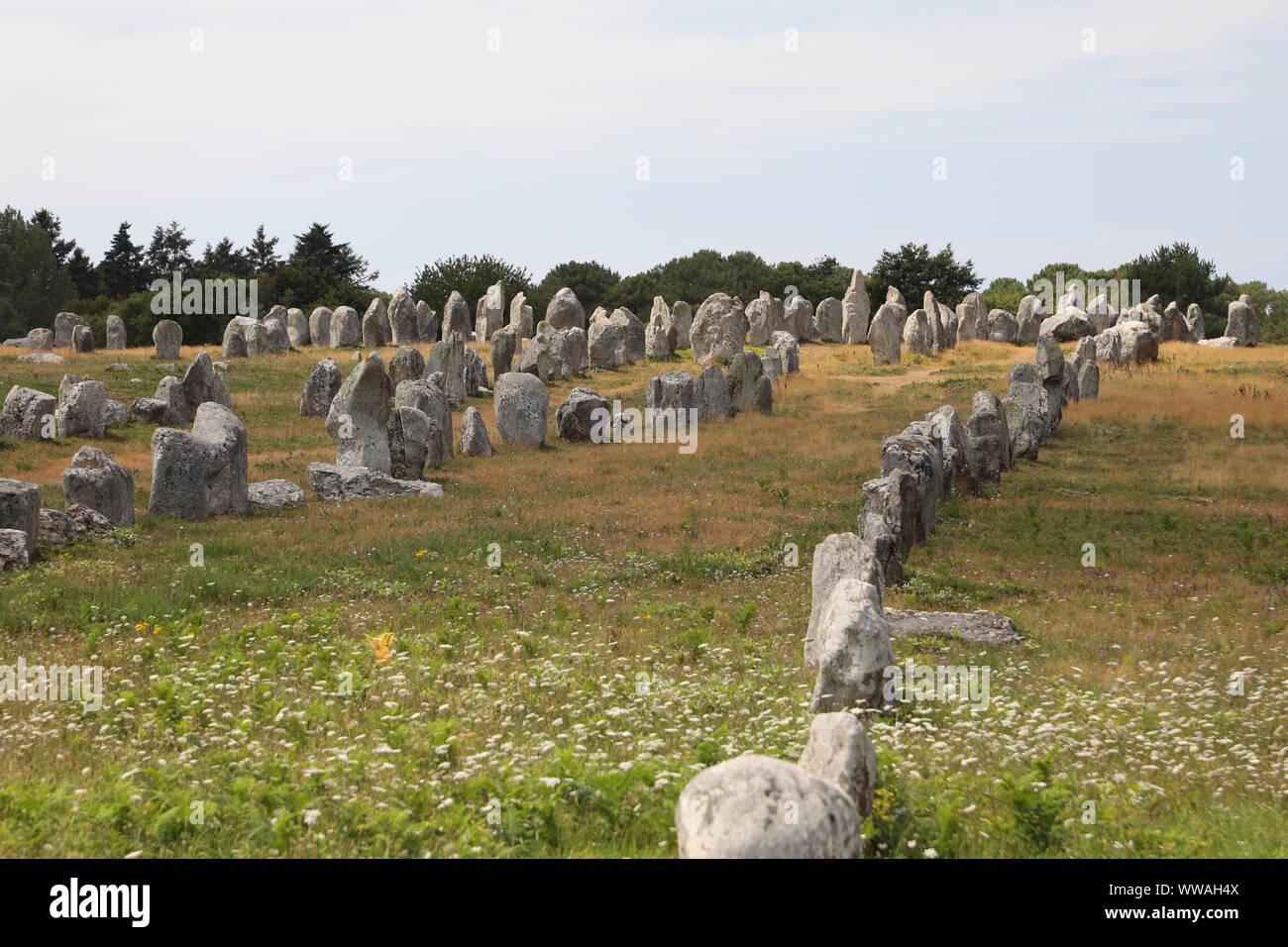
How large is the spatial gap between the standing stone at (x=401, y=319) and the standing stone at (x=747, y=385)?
87.7 ft

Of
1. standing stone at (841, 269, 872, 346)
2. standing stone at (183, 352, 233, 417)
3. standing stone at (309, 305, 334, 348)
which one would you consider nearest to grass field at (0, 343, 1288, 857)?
→ standing stone at (183, 352, 233, 417)

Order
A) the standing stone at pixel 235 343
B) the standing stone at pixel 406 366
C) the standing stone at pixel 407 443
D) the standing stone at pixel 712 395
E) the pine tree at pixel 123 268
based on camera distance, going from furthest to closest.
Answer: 1. the pine tree at pixel 123 268
2. the standing stone at pixel 235 343
3. the standing stone at pixel 406 366
4. the standing stone at pixel 712 395
5. the standing stone at pixel 407 443

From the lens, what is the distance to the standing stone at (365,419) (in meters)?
27.4

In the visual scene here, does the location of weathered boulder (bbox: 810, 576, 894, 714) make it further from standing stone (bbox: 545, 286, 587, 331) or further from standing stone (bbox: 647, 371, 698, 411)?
standing stone (bbox: 545, 286, 587, 331)

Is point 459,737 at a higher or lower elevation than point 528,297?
lower

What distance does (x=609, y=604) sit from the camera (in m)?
15.8

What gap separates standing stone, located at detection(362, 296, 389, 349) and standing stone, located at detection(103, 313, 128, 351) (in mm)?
11399

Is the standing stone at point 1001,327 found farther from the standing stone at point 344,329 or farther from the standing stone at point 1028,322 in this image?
the standing stone at point 344,329

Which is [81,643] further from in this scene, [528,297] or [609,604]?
[528,297]

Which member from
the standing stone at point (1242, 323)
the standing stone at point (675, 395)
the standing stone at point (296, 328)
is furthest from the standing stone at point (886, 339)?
the standing stone at point (296, 328)

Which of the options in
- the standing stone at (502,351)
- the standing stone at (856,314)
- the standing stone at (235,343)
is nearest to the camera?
the standing stone at (502,351)
